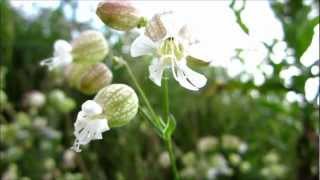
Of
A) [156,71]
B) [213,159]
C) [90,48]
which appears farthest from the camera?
[213,159]

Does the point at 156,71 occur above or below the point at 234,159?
above

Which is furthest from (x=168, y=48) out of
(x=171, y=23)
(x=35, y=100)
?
(x=35, y=100)

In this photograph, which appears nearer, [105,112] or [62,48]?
[105,112]

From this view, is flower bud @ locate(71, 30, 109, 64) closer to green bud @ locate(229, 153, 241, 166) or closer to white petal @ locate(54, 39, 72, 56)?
white petal @ locate(54, 39, 72, 56)

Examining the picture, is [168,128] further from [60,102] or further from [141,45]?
[60,102]

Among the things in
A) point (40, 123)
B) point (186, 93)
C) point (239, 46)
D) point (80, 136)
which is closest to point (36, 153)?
point (40, 123)

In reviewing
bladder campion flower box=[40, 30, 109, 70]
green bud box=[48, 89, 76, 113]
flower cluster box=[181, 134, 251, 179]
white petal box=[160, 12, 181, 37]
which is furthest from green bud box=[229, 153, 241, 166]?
white petal box=[160, 12, 181, 37]

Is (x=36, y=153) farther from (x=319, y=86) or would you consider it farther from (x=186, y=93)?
(x=319, y=86)
